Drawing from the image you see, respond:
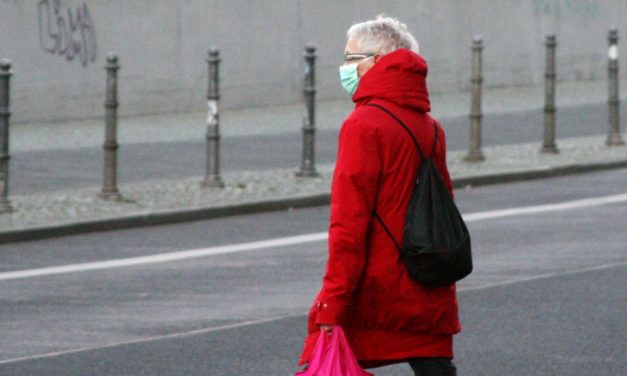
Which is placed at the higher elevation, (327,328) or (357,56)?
(357,56)

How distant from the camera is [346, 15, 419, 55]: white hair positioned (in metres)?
4.78

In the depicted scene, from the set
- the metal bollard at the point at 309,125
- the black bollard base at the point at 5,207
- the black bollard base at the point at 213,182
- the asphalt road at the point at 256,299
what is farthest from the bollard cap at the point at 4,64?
the metal bollard at the point at 309,125

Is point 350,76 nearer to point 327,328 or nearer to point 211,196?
point 327,328

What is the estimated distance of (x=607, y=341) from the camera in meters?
7.88

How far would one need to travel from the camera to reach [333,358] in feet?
15.0

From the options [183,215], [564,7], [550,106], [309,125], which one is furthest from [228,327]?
[564,7]

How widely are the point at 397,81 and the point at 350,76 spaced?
0.66ft

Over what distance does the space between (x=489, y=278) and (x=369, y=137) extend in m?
5.25

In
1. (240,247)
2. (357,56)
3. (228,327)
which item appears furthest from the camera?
(240,247)

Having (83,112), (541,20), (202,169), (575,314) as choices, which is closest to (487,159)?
(202,169)

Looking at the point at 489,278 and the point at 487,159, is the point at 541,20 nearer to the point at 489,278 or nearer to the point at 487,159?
the point at 487,159

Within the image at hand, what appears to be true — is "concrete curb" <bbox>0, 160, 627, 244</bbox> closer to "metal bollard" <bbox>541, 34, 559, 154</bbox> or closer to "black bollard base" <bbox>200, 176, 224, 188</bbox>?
"black bollard base" <bbox>200, 176, 224, 188</bbox>

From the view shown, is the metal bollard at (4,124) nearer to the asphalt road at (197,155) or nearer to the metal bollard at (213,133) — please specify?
the asphalt road at (197,155)

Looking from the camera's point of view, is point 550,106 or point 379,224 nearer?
point 379,224
